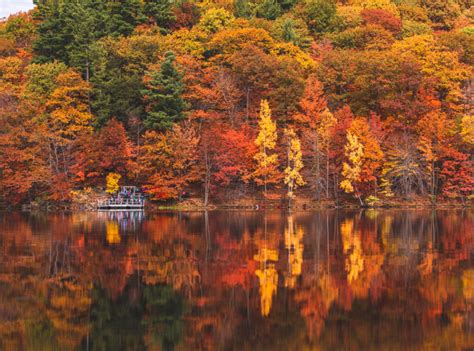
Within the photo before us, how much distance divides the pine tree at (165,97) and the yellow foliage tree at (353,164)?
46.2 ft

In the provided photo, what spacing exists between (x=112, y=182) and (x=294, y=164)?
14977 millimetres

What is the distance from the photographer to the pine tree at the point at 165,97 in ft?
184

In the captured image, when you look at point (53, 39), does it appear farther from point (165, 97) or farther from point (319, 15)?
point (319, 15)

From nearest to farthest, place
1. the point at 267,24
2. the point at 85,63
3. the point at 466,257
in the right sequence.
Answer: the point at 466,257 < the point at 85,63 < the point at 267,24

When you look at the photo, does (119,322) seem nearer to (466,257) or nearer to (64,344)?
(64,344)

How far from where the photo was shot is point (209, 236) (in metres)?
31.3

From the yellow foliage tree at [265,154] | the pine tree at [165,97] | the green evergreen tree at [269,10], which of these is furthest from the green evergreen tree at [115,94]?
the green evergreen tree at [269,10]

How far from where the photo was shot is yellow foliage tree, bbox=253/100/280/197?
179 ft

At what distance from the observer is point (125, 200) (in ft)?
182

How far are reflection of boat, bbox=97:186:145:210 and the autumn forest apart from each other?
1.21 metres

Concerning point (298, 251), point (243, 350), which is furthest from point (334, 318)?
point (298, 251)

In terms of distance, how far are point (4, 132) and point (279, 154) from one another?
23172 millimetres

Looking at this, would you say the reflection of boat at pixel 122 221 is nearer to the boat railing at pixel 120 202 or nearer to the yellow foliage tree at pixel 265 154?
the boat railing at pixel 120 202

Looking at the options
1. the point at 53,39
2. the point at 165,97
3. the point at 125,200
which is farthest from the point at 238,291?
the point at 53,39
